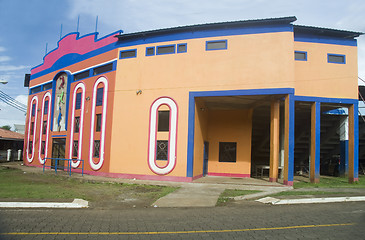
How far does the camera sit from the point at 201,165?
1877 cm

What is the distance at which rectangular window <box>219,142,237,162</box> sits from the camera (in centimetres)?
2002

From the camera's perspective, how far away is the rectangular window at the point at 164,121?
687 inches

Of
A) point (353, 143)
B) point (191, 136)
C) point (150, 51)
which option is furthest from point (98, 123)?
point (353, 143)

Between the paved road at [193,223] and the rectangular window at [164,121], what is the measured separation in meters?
8.48

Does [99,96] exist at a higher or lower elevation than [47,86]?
lower

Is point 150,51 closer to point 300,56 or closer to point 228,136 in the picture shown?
point 228,136

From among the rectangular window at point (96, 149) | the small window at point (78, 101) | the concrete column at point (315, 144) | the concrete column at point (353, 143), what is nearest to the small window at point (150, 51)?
the rectangular window at point (96, 149)

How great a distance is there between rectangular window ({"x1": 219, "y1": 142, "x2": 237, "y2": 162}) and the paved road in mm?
10429

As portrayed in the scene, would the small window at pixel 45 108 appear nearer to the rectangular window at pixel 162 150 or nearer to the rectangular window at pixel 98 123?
the rectangular window at pixel 98 123

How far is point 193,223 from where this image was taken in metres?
7.20

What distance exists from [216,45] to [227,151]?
24.3 ft

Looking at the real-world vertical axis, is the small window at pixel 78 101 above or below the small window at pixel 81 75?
below

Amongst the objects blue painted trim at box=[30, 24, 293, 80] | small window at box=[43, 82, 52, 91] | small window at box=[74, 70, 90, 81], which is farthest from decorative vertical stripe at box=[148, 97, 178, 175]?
small window at box=[43, 82, 52, 91]

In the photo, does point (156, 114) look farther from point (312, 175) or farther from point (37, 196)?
point (312, 175)
